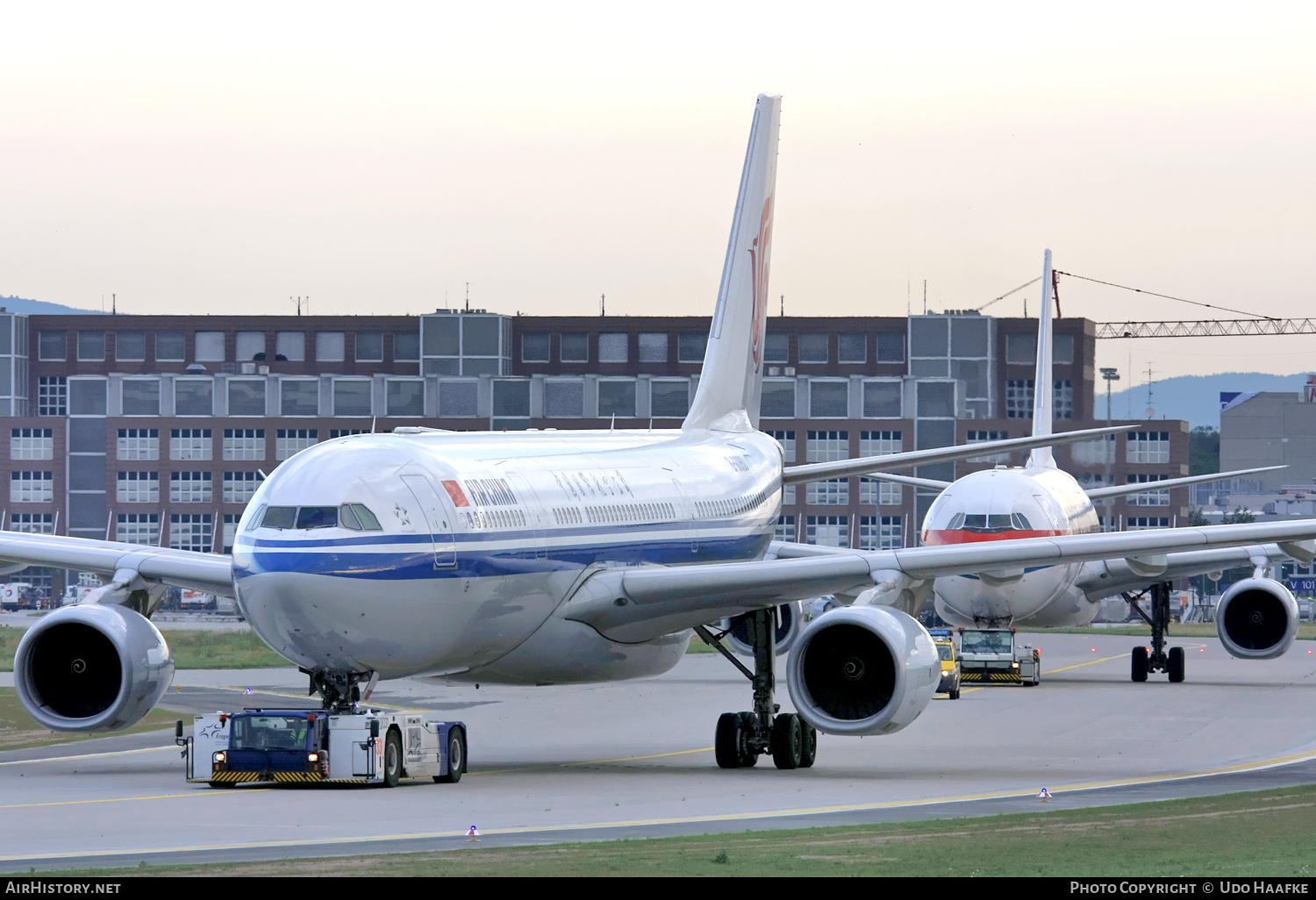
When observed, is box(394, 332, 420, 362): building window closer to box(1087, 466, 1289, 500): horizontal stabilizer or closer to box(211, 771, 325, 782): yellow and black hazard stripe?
box(1087, 466, 1289, 500): horizontal stabilizer

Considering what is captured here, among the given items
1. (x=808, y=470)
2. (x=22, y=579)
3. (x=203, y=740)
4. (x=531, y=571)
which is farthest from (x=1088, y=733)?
(x=22, y=579)

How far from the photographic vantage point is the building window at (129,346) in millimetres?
157975

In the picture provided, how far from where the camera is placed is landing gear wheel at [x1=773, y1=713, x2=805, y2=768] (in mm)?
28797

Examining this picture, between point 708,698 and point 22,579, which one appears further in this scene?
point 22,579

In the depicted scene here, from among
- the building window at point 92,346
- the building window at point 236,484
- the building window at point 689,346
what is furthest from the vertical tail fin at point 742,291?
the building window at point 92,346

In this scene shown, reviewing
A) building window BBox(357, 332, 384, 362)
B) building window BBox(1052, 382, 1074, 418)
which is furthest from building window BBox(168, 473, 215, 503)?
building window BBox(1052, 382, 1074, 418)

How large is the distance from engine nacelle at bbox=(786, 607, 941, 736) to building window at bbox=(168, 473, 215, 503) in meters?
116

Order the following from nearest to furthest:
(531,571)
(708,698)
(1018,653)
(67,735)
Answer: (531,571) < (67,735) < (708,698) < (1018,653)

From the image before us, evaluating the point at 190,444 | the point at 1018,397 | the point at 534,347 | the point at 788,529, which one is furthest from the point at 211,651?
the point at 1018,397

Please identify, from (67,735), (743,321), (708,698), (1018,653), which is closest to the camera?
(67,735)

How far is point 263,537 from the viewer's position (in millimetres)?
23609

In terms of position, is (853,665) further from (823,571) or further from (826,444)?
(826,444)

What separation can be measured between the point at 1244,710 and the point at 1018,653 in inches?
366

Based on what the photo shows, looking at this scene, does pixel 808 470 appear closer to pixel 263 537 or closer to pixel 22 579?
pixel 263 537
